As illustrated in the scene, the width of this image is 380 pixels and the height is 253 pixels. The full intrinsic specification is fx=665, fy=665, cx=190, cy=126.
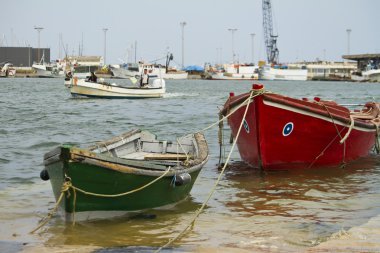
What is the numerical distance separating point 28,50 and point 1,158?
132026mm

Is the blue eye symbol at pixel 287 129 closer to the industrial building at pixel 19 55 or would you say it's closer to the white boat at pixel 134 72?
the white boat at pixel 134 72

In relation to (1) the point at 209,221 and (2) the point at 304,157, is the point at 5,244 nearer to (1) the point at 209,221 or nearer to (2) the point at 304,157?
(1) the point at 209,221

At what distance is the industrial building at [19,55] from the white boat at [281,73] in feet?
159

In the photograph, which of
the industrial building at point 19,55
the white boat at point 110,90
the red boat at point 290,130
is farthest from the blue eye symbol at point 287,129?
the industrial building at point 19,55

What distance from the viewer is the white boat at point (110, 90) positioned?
39781 mm

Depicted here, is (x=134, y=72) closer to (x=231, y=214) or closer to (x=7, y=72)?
(x=7, y=72)

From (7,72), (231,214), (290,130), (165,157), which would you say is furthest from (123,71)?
(231,214)

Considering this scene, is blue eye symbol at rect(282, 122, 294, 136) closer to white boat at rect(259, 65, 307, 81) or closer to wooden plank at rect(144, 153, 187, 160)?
wooden plank at rect(144, 153, 187, 160)

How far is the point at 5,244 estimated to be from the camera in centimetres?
832

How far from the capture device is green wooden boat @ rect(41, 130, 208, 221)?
8.39m

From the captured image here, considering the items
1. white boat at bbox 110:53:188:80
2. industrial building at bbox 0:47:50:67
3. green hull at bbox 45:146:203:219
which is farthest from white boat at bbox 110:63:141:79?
green hull at bbox 45:146:203:219

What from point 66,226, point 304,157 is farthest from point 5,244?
point 304,157

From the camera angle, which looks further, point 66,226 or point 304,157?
point 304,157

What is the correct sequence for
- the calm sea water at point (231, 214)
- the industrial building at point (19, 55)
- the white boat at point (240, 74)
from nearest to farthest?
the calm sea water at point (231, 214)
the white boat at point (240, 74)
the industrial building at point (19, 55)
